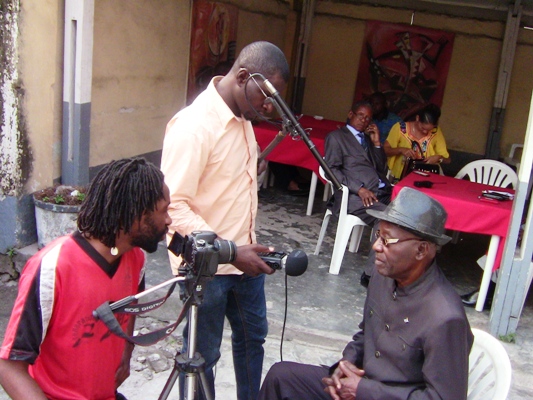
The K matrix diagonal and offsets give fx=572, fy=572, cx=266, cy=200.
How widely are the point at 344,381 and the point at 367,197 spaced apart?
269cm

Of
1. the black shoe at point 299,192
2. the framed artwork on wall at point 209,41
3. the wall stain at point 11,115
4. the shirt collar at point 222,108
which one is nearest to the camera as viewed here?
Answer: the shirt collar at point 222,108

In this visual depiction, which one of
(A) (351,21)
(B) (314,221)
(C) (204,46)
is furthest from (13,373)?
(A) (351,21)

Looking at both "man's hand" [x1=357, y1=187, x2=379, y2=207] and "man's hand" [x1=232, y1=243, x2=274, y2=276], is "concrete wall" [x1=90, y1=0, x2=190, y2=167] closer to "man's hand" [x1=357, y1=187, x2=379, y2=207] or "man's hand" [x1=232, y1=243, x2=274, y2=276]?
"man's hand" [x1=357, y1=187, x2=379, y2=207]

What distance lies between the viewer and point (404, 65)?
33.6ft

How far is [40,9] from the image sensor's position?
4.08m

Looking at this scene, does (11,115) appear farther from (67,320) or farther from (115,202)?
(67,320)

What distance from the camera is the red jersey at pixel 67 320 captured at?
5.20 ft

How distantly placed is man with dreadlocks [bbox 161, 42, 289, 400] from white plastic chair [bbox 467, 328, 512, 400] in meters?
0.93

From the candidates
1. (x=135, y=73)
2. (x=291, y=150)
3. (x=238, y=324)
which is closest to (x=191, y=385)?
(x=238, y=324)

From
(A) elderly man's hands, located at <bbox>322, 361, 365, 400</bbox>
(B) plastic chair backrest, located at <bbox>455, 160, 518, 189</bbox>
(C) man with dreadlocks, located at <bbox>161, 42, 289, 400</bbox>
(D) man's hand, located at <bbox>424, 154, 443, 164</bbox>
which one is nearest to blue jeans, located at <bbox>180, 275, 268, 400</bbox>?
(C) man with dreadlocks, located at <bbox>161, 42, 289, 400</bbox>

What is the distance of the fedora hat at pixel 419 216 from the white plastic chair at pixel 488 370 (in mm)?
485

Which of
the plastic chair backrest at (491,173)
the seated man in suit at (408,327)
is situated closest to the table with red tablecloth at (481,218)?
the plastic chair backrest at (491,173)

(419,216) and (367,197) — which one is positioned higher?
(419,216)

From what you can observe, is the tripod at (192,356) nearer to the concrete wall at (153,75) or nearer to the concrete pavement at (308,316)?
the concrete pavement at (308,316)
